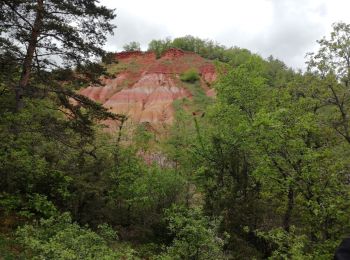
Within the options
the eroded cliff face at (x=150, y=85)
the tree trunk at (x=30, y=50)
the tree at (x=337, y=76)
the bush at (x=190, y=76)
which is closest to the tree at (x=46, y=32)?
the tree trunk at (x=30, y=50)

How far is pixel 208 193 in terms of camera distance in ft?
63.0

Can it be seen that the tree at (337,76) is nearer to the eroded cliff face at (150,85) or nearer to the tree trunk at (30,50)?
the tree trunk at (30,50)

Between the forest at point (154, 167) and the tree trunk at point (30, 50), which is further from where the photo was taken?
the tree trunk at point (30, 50)

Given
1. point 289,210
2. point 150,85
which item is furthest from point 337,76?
point 150,85

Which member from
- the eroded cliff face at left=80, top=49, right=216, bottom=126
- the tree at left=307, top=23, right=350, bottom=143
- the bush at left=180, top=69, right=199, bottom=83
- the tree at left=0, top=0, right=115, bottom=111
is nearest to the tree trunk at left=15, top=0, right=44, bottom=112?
the tree at left=0, top=0, right=115, bottom=111

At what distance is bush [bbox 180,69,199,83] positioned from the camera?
245ft

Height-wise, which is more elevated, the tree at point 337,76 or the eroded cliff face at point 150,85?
the eroded cliff face at point 150,85

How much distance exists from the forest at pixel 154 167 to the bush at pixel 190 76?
172ft

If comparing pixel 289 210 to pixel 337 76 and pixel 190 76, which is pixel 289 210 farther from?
pixel 190 76

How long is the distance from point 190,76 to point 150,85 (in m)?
9.20

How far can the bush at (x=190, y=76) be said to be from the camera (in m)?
74.6

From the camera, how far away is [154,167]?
74.1 feet

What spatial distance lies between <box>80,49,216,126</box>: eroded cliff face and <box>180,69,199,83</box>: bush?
4.30 ft

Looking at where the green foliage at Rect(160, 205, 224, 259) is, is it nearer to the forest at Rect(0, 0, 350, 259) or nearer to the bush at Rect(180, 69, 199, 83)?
the forest at Rect(0, 0, 350, 259)
